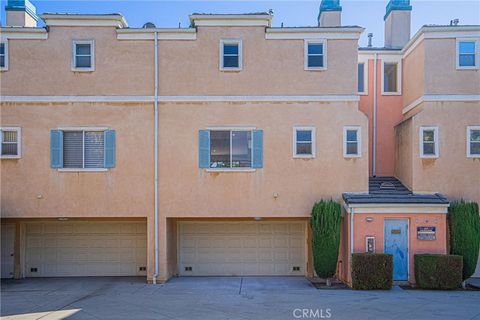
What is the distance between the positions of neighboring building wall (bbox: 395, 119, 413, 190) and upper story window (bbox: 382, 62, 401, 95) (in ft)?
5.26

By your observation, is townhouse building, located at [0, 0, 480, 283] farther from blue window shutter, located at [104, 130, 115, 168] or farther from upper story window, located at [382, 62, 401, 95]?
upper story window, located at [382, 62, 401, 95]

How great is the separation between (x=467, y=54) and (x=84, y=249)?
1499 centimetres

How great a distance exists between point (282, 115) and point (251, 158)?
68.7 inches

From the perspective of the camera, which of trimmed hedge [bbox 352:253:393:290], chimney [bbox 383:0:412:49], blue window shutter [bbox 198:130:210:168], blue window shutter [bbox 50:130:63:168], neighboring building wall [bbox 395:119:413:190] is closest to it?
trimmed hedge [bbox 352:253:393:290]

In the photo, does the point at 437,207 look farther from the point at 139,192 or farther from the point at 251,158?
the point at 139,192

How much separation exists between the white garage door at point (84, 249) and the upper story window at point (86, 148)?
278cm

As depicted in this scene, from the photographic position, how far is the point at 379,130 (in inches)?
703

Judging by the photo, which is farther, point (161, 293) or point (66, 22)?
point (66, 22)

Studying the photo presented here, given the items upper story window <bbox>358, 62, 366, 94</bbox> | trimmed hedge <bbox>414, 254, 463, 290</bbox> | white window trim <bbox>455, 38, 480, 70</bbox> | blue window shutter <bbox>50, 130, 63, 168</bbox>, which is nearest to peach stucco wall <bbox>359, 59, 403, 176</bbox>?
upper story window <bbox>358, 62, 366, 94</bbox>

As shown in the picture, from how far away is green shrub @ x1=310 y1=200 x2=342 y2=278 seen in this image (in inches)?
566

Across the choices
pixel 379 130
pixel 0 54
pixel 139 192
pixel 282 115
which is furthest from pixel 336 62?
pixel 0 54

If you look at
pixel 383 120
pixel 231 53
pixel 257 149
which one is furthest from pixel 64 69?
pixel 383 120

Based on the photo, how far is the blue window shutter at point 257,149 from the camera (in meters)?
15.2

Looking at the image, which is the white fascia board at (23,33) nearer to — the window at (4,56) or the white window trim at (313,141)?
the window at (4,56)
